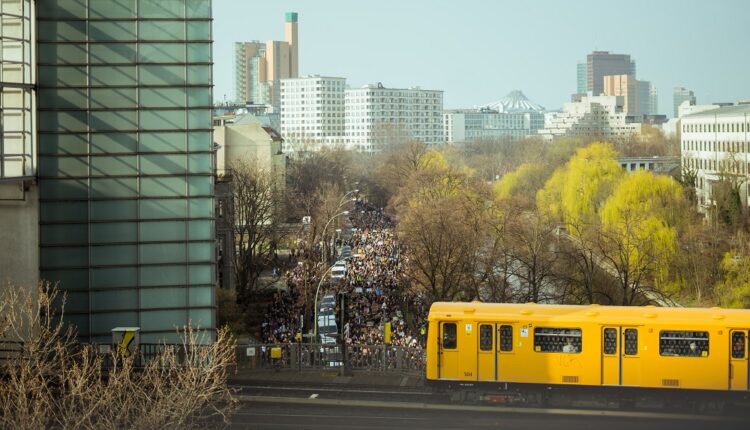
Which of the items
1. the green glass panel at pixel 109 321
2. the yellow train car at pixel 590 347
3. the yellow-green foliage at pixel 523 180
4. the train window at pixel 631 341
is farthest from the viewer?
the yellow-green foliage at pixel 523 180

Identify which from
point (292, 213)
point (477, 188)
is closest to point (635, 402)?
point (477, 188)

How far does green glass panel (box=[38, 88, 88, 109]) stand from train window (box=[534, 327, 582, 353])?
13.2 meters

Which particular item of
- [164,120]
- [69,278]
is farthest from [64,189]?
[164,120]

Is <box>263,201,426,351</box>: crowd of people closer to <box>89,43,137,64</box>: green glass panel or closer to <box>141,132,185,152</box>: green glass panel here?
<box>141,132,185,152</box>: green glass panel

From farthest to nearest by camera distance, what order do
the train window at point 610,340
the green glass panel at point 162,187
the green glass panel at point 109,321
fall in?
the green glass panel at point 162,187
the green glass panel at point 109,321
the train window at point 610,340

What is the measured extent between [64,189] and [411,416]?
11460 millimetres

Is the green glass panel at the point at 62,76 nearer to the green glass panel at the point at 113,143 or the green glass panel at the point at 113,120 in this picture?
the green glass panel at the point at 113,120

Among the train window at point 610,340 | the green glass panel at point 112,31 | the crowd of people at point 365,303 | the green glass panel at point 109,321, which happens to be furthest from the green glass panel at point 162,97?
the train window at point 610,340

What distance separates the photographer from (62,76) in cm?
3259

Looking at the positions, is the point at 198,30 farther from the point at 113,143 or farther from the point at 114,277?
the point at 114,277

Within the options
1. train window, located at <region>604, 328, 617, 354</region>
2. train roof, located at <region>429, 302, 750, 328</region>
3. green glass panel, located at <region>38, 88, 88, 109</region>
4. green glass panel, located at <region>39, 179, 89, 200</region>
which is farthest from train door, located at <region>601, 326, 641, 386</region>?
green glass panel, located at <region>38, 88, 88, 109</region>

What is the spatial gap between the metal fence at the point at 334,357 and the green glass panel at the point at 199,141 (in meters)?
5.67

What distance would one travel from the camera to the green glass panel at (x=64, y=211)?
32.7m

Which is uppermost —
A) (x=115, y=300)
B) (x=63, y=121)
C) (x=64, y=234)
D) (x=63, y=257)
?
(x=63, y=121)
